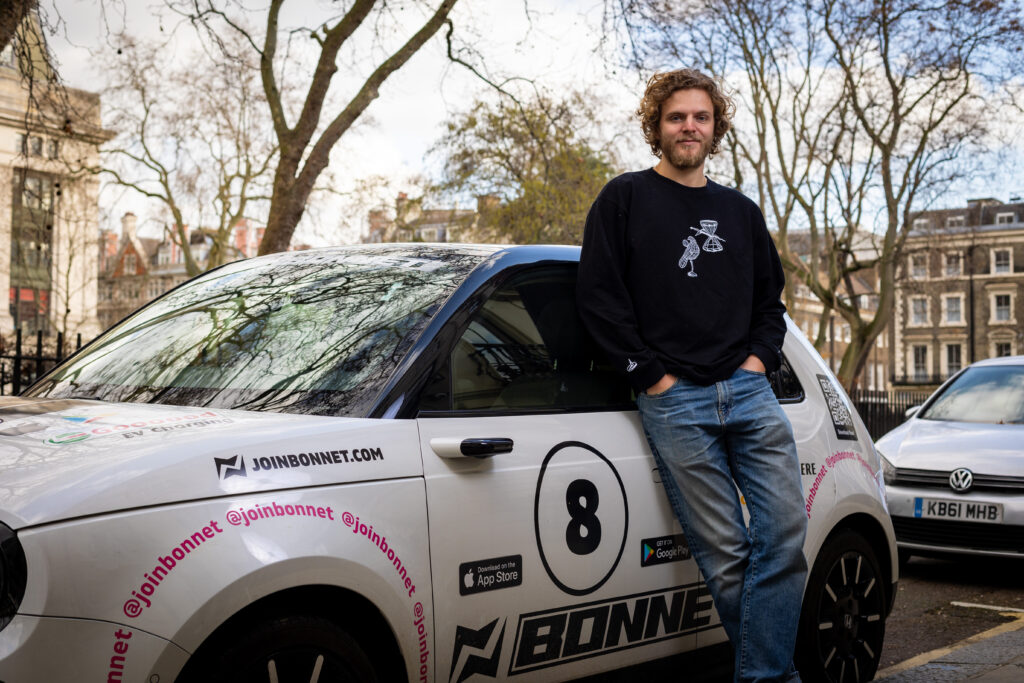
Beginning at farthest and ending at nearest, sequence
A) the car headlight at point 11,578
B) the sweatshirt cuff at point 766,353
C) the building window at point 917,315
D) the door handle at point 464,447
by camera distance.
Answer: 1. the building window at point 917,315
2. the sweatshirt cuff at point 766,353
3. the door handle at point 464,447
4. the car headlight at point 11,578

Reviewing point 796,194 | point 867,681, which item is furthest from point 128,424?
point 796,194

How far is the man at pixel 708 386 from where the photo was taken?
3.40 meters

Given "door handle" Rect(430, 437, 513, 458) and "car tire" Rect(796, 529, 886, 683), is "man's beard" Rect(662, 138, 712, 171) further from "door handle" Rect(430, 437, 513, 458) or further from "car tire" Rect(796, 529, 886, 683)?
"car tire" Rect(796, 529, 886, 683)

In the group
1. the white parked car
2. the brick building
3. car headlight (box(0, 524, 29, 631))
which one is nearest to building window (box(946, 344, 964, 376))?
the brick building

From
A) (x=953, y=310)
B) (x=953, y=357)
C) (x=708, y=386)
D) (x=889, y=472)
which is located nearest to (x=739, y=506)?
(x=708, y=386)

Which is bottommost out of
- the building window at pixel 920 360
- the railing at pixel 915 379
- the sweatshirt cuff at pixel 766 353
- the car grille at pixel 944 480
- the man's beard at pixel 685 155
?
the railing at pixel 915 379

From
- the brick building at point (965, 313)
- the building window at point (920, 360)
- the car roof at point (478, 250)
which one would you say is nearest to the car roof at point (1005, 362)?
the car roof at point (478, 250)

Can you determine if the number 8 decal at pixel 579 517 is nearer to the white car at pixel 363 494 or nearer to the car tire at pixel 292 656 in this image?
the white car at pixel 363 494

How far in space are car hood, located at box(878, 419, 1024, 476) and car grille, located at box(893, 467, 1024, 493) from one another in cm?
4

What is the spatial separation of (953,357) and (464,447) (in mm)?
87584

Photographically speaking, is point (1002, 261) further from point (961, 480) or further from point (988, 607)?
point (988, 607)

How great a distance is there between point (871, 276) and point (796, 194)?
257 feet

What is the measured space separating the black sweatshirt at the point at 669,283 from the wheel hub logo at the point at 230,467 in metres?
1.29

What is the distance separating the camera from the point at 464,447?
2875mm
